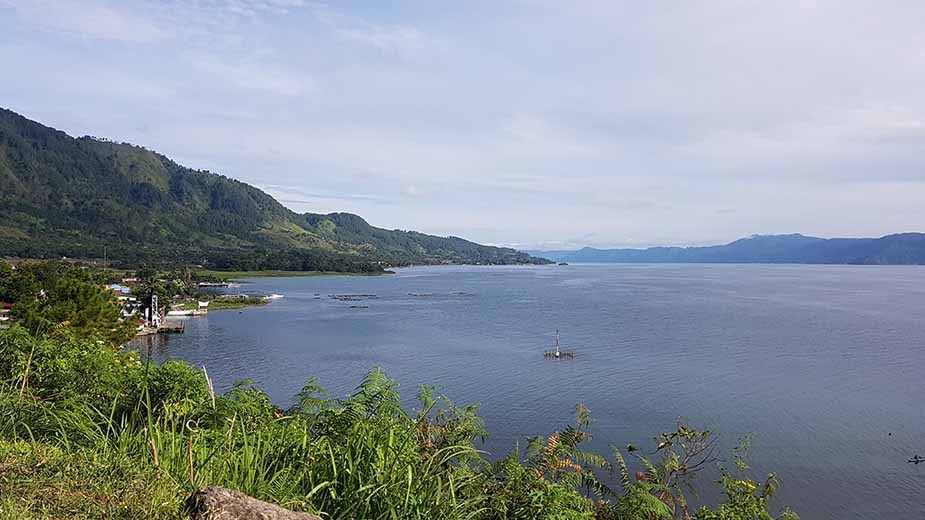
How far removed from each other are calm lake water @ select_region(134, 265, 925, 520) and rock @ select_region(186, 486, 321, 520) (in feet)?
68.1

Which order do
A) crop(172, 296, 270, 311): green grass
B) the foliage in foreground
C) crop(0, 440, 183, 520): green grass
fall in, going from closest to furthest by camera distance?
crop(0, 440, 183, 520): green grass
the foliage in foreground
crop(172, 296, 270, 311): green grass

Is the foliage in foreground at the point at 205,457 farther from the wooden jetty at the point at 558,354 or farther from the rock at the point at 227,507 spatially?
the wooden jetty at the point at 558,354

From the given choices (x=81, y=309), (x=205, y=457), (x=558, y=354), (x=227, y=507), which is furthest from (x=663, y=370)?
(x=227, y=507)

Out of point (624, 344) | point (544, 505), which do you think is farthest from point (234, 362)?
point (544, 505)

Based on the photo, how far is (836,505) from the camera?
64.3ft

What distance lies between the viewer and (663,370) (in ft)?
124

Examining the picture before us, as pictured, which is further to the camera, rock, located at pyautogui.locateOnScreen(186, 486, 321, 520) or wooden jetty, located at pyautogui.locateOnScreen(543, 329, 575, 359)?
wooden jetty, located at pyautogui.locateOnScreen(543, 329, 575, 359)

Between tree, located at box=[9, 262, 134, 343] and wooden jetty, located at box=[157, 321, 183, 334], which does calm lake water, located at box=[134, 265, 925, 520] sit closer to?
wooden jetty, located at box=[157, 321, 183, 334]

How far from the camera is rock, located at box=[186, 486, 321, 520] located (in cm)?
263

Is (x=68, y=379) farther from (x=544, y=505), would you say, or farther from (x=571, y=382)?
(x=571, y=382)

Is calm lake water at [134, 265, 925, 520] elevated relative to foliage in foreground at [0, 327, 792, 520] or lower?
lower

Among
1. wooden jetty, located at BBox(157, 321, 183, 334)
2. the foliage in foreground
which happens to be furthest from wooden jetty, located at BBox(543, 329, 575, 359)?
the foliage in foreground

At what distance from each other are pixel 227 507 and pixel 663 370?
38184mm

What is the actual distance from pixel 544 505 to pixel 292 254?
18431 cm
